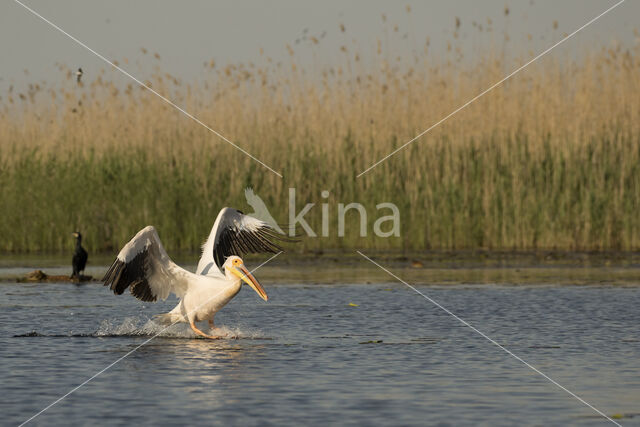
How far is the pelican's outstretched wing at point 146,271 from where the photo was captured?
950cm

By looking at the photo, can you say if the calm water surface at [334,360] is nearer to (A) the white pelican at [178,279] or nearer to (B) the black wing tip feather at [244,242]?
(A) the white pelican at [178,279]

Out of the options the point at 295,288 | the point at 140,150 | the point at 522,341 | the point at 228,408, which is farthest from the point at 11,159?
the point at 228,408

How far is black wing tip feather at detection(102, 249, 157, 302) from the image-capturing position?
9.70m

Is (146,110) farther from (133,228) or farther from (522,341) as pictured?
(522,341)

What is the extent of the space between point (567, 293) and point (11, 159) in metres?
10.1

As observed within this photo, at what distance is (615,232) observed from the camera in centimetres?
1611

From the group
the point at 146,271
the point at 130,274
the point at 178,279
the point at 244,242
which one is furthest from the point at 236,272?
the point at 244,242

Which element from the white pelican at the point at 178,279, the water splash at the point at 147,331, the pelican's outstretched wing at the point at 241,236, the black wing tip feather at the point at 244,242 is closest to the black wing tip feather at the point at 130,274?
the white pelican at the point at 178,279

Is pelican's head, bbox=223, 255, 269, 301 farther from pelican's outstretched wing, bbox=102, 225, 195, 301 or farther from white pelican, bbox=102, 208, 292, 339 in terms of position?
pelican's outstretched wing, bbox=102, 225, 195, 301

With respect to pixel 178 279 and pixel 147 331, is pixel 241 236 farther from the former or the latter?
pixel 147 331

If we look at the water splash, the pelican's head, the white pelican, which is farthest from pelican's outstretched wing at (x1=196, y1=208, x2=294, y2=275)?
the water splash

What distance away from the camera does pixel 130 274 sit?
982 cm

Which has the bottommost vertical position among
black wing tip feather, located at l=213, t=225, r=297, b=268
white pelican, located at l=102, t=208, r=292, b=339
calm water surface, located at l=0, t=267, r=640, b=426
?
calm water surface, located at l=0, t=267, r=640, b=426

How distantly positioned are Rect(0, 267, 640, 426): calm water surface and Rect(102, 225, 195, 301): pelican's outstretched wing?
0.34m
